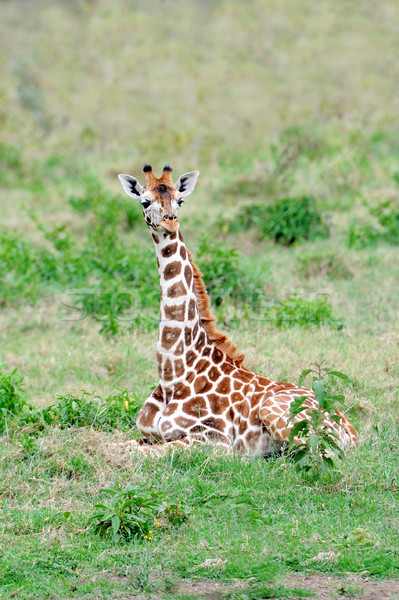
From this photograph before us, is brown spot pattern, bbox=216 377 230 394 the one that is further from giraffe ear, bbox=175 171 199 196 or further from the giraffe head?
giraffe ear, bbox=175 171 199 196

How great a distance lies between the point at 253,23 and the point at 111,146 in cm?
901

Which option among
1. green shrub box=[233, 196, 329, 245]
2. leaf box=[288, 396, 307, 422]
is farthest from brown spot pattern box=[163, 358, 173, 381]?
green shrub box=[233, 196, 329, 245]

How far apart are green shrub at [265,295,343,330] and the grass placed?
0.09 ft

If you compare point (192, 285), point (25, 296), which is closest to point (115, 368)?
point (192, 285)

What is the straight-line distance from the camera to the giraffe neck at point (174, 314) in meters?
7.19

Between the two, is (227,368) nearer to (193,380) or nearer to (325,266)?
(193,380)

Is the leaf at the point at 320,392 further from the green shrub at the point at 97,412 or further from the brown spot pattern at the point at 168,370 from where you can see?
the green shrub at the point at 97,412

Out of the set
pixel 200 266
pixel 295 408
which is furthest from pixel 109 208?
pixel 295 408

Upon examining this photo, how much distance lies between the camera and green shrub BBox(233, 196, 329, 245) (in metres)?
13.8

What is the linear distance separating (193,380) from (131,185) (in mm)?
1875

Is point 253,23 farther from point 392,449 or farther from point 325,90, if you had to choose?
point 392,449

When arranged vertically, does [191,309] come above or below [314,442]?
above

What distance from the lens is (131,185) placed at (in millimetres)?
7602

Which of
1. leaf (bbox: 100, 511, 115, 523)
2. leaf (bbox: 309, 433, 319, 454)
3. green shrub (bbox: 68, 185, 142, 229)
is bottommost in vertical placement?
leaf (bbox: 100, 511, 115, 523)
